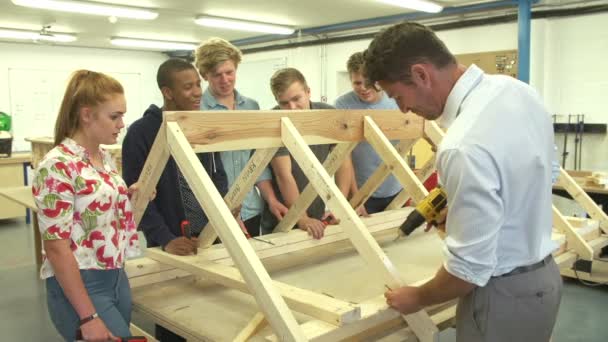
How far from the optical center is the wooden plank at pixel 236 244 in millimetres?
1225

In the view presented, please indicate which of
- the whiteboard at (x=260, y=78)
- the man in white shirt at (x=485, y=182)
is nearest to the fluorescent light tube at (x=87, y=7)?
the whiteboard at (x=260, y=78)

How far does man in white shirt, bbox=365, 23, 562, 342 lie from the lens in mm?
1062

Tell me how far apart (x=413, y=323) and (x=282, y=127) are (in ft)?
2.63

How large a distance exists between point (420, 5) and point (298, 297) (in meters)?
5.95

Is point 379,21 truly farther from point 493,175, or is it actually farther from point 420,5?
point 493,175

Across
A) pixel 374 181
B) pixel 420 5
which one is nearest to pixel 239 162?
pixel 374 181

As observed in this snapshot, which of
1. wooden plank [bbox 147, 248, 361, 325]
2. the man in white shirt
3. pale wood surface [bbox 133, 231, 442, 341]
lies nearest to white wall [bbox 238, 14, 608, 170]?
pale wood surface [bbox 133, 231, 442, 341]

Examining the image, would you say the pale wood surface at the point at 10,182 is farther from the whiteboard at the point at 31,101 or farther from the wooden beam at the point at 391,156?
the wooden beam at the point at 391,156

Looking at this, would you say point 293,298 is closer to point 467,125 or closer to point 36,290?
point 467,125

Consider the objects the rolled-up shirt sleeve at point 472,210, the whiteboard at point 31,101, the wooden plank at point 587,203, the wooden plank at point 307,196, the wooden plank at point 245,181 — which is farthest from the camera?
the whiteboard at point 31,101

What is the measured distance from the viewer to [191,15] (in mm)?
7594

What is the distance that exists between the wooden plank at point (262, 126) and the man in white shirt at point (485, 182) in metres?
0.61

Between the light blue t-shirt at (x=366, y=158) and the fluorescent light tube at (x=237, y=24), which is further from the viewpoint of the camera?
the fluorescent light tube at (x=237, y=24)

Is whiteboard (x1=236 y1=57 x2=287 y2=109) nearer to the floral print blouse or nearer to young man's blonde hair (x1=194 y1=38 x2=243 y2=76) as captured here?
young man's blonde hair (x1=194 y1=38 x2=243 y2=76)
